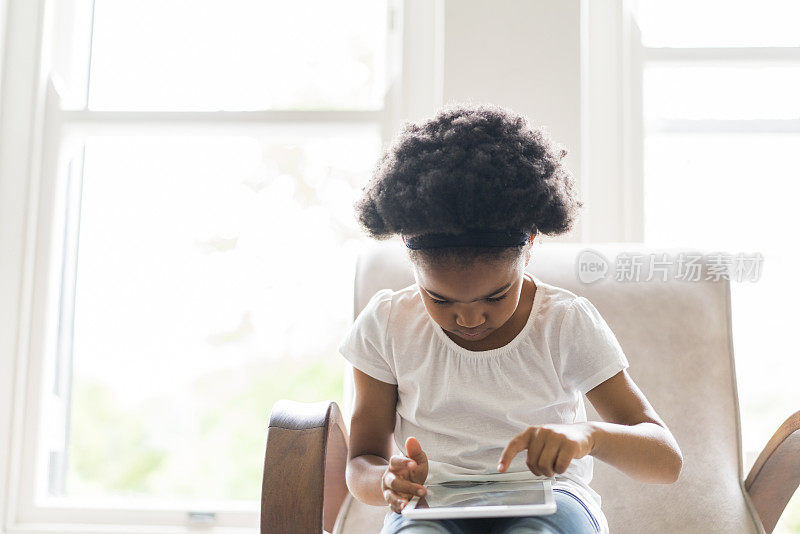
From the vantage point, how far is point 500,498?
0.95m

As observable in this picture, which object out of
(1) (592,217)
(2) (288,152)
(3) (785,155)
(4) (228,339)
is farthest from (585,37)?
(4) (228,339)

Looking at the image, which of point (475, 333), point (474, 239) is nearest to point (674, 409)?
point (475, 333)

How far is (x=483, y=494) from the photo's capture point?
99 cm

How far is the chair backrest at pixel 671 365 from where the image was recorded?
4.21 feet

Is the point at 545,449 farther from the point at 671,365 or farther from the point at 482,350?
the point at 671,365

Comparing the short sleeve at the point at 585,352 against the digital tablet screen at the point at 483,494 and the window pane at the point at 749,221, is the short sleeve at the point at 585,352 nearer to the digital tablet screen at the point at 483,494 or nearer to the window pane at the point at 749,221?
the digital tablet screen at the point at 483,494

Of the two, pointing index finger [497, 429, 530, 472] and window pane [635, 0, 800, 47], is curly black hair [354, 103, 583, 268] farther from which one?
window pane [635, 0, 800, 47]

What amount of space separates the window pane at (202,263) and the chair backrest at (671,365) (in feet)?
2.03

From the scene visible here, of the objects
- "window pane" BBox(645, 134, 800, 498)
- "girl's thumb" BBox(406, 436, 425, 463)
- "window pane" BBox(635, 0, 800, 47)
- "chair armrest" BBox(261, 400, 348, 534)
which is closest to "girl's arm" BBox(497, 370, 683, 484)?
"girl's thumb" BBox(406, 436, 425, 463)

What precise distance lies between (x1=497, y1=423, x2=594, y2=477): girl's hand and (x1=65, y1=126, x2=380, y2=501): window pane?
1.21 metres

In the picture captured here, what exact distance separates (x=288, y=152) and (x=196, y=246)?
36 cm

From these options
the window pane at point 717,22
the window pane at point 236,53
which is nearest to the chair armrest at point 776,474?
the window pane at point 717,22

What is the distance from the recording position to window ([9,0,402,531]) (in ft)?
6.61

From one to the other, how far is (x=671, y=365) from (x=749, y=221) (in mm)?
744
